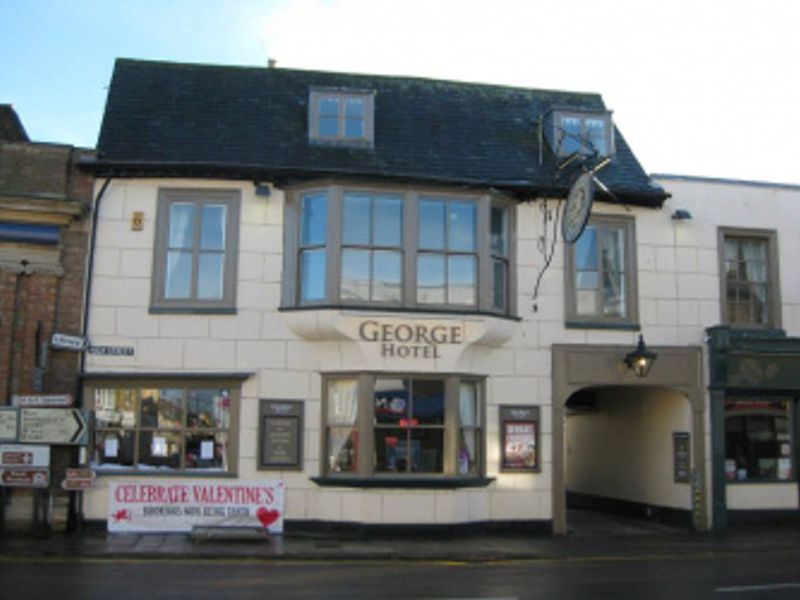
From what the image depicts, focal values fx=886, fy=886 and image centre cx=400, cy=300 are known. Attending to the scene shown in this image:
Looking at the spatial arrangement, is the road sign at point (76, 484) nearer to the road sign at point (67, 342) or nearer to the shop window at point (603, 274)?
the road sign at point (67, 342)

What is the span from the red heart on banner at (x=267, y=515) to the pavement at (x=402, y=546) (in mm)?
350

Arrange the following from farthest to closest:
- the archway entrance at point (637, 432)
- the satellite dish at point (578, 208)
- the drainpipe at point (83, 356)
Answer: the archway entrance at point (637, 432) → the drainpipe at point (83, 356) → the satellite dish at point (578, 208)

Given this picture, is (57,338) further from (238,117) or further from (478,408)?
(478,408)

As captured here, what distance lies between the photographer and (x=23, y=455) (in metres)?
13.8

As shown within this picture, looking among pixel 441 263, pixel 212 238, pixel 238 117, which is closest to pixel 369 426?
pixel 441 263

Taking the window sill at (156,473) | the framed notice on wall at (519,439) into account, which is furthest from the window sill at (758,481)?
the window sill at (156,473)

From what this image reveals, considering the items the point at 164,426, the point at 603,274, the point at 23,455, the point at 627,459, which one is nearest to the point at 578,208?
the point at 603,274

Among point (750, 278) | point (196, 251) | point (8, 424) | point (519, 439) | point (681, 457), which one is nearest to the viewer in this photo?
point (8, 424)

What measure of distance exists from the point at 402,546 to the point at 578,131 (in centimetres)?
875

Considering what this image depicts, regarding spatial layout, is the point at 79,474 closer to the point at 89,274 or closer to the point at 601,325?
the point at 89,274

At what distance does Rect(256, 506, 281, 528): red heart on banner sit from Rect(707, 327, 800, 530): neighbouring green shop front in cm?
795

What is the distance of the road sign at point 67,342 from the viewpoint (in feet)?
46.9

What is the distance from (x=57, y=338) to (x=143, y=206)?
2643 mm

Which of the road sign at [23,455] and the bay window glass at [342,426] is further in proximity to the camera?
the bay window glass at [342,426]
